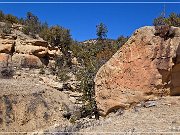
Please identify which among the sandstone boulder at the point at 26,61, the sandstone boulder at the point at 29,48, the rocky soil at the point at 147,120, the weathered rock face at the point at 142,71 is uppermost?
the sandstone boulder at the point at 29,48

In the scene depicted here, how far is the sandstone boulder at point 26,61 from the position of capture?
28.6 m

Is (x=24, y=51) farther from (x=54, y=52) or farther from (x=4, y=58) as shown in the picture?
(x=54, y=52)

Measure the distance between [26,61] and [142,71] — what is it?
63.9ft

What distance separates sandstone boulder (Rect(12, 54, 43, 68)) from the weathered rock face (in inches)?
714

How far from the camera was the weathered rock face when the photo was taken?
417 inches

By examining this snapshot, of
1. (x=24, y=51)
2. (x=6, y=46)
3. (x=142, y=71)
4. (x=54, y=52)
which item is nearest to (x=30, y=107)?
(x=142, y=71)

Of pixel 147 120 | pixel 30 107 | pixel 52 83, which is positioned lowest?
pixel 147 120

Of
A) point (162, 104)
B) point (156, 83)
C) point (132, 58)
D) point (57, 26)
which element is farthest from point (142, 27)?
point (57, 26)

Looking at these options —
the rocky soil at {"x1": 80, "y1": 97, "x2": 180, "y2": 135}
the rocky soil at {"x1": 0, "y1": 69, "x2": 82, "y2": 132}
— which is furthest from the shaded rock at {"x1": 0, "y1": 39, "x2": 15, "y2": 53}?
the rocky soil at {"x1": 80, "y1": 97, "x2": 180, "y2": 135}

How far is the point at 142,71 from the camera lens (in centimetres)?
1082

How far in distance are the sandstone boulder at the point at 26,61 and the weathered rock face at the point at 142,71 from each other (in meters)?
18.1

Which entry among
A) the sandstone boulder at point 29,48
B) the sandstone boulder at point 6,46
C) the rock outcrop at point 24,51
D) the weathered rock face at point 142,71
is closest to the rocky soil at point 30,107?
the weathered rock face at point 142,71

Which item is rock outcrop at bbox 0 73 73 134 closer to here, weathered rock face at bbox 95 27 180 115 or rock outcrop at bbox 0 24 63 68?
weathered rock face at bbox 95 27 180 115

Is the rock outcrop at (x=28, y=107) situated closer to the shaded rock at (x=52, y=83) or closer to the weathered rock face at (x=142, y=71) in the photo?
the shaded rock at (x=52, y=83)
